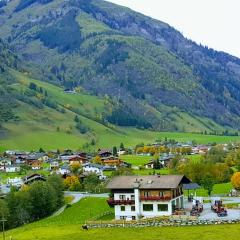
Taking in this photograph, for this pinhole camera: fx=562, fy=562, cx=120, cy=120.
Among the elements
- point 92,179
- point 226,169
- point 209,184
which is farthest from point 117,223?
point 226,169

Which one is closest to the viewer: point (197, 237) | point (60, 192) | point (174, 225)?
point (197, 237)

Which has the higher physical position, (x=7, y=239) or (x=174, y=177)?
(x=174, y=177)

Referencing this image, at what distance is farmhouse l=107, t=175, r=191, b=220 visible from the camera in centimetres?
10675

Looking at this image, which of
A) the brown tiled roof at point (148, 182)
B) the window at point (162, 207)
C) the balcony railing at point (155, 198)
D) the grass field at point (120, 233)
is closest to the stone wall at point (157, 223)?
the grass field at point (120, 233)

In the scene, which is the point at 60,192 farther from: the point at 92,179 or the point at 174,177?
the point at 174,177

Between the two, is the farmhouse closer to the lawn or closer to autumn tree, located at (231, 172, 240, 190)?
the lawn

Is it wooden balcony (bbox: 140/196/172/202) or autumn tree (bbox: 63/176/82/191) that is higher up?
autumn tree (bbox: 63/176/82/191)

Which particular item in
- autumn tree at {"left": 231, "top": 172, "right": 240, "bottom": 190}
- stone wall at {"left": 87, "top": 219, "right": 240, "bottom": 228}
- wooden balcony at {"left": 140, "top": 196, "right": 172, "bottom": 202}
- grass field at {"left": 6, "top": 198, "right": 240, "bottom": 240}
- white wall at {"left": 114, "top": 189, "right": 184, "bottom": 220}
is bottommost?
grass field at {"left": 6, "top": 198, "right": 240, "bottom": 240}

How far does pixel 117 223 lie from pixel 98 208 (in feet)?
104

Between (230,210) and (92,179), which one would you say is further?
(92,179)

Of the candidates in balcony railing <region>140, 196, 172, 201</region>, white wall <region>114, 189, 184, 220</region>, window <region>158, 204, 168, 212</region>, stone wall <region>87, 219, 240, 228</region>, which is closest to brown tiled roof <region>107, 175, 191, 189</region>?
white wall <region>114, 189, 184, 220</region>

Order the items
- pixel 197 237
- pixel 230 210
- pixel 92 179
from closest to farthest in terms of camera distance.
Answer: pixel 197 237 → pixel 230 210 → pixel 92 179

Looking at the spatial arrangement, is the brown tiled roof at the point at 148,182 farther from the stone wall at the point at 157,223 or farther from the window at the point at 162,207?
the stone wall at the point at 157,223

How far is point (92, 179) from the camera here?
16750 centimetres
